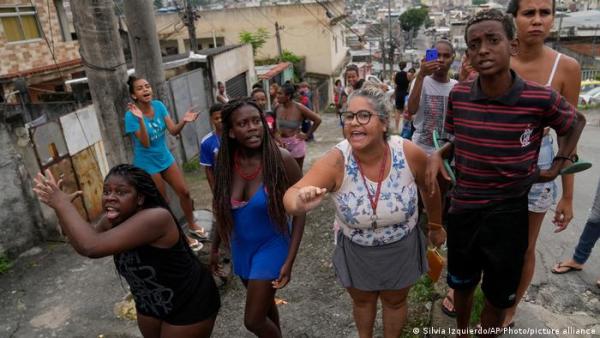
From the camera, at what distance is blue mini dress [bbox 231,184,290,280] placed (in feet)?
8.50

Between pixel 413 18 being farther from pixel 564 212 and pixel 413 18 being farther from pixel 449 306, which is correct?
pixel 564 212

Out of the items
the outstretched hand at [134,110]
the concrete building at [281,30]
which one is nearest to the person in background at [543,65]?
the outstretched hand at [134,110]

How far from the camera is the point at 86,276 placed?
14.5ft

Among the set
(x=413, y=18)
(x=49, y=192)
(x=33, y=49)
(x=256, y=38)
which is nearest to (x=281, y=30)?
(x=256, y=38)

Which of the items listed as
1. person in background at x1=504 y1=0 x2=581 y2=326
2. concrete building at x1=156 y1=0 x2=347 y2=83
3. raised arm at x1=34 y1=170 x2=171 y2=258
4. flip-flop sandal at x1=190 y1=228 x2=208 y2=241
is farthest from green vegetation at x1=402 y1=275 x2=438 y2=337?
concrete building at x1=156 y1=0 x2=347 y2=83

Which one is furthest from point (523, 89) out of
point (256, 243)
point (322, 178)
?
point (256, 243)

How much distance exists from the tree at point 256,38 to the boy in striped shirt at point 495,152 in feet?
80.4

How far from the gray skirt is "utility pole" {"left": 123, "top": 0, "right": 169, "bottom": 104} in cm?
318

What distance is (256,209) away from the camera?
2580mm

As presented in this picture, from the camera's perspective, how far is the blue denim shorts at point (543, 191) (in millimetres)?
2553

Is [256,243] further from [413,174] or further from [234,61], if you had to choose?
[234,61]

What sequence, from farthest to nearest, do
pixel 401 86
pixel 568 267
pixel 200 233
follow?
pixel 401 86 → pixel 200 233 → pixel 568 267

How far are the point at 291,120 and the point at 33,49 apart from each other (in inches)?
540

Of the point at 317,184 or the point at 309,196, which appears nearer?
the point at 309,196
